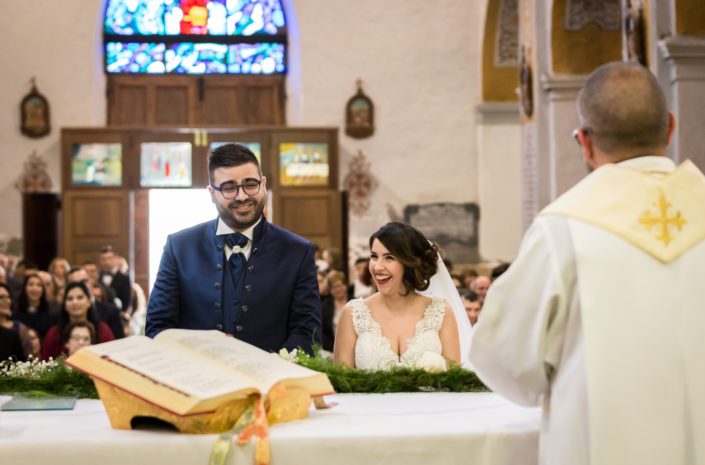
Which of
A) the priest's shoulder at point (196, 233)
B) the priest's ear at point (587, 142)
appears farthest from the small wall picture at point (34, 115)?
the priest's ear at point (587, 142)

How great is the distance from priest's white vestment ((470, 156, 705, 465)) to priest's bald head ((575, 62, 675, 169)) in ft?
0.24

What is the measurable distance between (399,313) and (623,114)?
2.51 meters

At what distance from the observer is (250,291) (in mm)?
3734

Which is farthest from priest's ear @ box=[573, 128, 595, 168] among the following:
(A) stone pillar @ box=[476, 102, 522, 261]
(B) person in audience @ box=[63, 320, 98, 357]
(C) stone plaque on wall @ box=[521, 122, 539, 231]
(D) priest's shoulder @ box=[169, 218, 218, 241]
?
(A) stone pillar @ box=[476, 102, 522, 261]

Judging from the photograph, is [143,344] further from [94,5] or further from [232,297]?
[94,5]

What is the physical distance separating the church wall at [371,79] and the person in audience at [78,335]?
8265mm

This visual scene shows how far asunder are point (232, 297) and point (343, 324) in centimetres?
100

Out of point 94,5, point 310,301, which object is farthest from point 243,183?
point 94,5

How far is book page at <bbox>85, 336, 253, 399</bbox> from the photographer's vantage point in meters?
2.28

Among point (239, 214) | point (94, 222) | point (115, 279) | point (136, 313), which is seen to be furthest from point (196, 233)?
point (94, 222)

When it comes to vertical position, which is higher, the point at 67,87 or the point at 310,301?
the point at 67,87

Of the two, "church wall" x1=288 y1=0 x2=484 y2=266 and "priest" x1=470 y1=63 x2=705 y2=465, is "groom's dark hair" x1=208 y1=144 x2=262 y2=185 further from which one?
"church wall" x1=288 y1=0 x2=484 y2=266

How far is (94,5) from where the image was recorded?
49.2 feet

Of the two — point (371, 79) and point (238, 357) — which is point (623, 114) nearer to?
point (238, 357)
